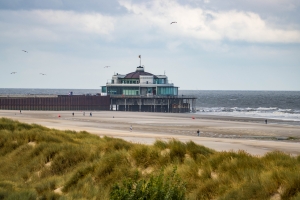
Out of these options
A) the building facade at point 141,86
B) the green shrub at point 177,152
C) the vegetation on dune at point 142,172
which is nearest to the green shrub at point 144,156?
the vegetation on dune at point 142,172

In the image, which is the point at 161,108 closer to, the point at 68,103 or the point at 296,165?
the point at 68,103

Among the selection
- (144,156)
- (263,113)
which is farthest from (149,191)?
(263,113)

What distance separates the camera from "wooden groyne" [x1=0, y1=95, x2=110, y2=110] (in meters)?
97.4

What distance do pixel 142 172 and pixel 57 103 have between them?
83399 mm

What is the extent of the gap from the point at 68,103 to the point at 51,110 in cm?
388

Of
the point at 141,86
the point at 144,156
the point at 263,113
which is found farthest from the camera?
the point at 141,86

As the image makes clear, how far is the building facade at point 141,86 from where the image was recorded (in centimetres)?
10338

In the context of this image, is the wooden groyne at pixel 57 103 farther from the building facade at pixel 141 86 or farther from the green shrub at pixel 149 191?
the green shrub at pixel 149 191

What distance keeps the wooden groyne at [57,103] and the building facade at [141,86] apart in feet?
15.1

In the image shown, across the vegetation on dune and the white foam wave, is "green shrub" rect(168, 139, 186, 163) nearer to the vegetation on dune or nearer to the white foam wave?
the vegetation on dune

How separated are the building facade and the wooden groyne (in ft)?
15.1

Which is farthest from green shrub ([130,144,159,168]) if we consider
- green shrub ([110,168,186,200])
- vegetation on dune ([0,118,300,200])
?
green shrub ([110,168,186,200])

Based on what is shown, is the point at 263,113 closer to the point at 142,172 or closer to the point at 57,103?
the point at 57,103

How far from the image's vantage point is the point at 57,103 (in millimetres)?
98312
